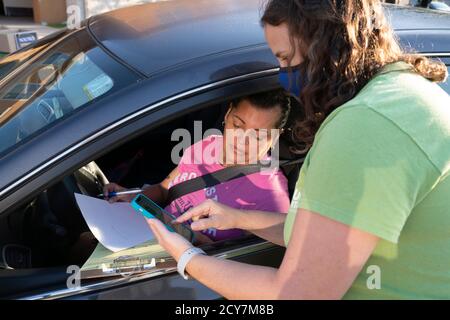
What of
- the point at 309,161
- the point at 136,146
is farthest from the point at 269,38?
the point at 136,146

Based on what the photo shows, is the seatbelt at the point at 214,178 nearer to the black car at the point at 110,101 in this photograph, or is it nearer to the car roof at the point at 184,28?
the black car at the point at 110,101

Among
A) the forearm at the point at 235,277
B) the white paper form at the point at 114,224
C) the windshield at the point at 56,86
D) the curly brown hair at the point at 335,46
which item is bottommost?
the white paper form at the point at 114,224

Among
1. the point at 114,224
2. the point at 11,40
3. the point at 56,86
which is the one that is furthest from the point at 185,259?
the point at 11,40

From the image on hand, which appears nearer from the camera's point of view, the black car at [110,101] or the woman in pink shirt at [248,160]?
the black car at [110,101]

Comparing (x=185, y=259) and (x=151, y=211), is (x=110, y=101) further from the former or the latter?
(x=185, y=259)

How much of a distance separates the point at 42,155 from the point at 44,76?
2.09ft

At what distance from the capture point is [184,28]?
167 cm

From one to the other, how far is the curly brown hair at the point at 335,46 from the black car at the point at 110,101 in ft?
1.12

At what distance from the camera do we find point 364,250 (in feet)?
3.15

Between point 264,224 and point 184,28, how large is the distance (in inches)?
28.7

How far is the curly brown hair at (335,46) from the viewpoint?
3.61ft

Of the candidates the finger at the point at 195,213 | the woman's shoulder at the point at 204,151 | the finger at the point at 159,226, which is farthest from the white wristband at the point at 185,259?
the woman's shoulder at the point at 204,151

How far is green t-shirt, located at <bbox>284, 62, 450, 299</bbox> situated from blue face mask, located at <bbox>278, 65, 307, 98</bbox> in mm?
180

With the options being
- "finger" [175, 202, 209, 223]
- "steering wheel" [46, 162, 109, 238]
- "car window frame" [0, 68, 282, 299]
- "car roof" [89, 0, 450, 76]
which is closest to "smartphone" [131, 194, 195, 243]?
"finger" [175, 202, 209, 223]
